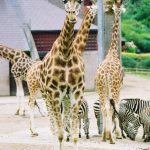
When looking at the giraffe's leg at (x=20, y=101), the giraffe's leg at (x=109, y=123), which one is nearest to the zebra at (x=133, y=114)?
the giraffe's leg at (x=109, y=123)

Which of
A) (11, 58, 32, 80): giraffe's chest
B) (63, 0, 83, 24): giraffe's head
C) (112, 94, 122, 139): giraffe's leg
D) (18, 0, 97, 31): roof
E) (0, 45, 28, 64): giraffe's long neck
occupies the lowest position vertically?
(112, 94, 122, 139): giraffe's leg

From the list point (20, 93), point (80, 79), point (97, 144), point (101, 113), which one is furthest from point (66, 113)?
point (20, 93)

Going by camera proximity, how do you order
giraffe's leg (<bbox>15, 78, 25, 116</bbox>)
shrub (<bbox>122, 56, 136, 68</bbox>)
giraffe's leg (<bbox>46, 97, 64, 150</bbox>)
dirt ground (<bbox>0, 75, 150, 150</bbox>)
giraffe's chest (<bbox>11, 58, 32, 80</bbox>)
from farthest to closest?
shrub (<bbox>122, 56, 136, 68</bbox>)
giraffe's leg (<bbox>15, 78, 25, 116</bbox>)
giraffe's chest (<bbox>11, 58, 32, 80</bbox>)
dirt ground (<bbox>0, 75, 150, 150</bbox>)
giraffe's leg (<bbox>46, 97, 64, 150</bbox>)

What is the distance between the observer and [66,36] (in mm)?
9656

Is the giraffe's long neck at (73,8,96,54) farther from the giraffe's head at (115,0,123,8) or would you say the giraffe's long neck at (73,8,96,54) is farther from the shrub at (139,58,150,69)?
the shrub at (139,58,150,69)

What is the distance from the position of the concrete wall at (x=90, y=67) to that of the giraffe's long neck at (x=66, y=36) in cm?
1906

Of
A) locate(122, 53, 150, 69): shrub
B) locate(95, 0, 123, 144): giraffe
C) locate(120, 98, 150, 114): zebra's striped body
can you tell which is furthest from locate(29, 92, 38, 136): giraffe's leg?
locate(122, 53, 150, 69): shrub

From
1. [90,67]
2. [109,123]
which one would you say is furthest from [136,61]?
[109,123]

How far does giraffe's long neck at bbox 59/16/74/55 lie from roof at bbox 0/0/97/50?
17.6 meters

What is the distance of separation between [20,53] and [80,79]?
1002 cm

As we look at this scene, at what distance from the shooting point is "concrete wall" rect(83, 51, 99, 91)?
95.0ft

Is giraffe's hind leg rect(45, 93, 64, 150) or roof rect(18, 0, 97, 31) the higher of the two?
roof rect(18, 0, 97, 31)

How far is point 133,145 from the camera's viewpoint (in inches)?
505

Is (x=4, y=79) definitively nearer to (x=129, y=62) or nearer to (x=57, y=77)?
(x=57, y=77)
